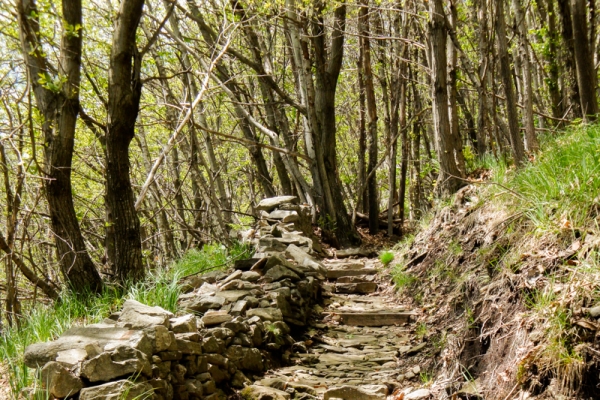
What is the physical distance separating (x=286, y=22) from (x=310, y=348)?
Result: 7038 millimetres

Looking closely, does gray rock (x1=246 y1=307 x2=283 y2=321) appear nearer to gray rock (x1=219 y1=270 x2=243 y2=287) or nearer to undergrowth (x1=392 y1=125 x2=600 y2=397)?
gray rock (x1=219 y1=270 x2=243 y2=287)

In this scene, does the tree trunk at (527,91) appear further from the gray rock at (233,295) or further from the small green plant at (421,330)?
the gray rock at (233,295)

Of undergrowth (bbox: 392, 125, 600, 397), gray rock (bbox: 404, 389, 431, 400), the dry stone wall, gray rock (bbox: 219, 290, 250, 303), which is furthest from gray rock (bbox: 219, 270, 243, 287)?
gray rock (bbox: 404, 389, 431, 400)

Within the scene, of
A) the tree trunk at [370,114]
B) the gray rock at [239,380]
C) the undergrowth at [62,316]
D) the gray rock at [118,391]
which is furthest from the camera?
the tree trunk at [370,114]

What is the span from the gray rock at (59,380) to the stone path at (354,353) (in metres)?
1.34

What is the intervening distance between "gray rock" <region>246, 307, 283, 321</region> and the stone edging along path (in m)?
0.01

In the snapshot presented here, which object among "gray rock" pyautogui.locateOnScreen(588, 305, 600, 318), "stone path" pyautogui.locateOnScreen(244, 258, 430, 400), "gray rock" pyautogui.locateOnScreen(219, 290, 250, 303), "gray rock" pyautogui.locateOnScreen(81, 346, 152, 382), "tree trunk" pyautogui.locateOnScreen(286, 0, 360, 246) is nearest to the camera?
"gray rock" pyautogui.locateOnScreen(588, 305, 600, 318)

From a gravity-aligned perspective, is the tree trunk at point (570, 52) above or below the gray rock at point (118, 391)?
above

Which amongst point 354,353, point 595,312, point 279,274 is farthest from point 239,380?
point 595,312

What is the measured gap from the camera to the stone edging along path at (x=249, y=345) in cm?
306

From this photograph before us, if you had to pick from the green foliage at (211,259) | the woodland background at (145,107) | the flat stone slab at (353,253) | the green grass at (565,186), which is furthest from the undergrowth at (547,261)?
the flat stone slab at (353,253)

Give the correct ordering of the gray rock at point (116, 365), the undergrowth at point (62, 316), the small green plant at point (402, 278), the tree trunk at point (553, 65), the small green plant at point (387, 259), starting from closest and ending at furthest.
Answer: the gray rock at point (116, 365) → the undergrowth at point (62, 316) → the small green plant at point (402, 278) → the small green plant at point (387, 259) → the tree trunk at point (553, 65)

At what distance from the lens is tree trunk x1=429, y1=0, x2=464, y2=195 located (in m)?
7.13

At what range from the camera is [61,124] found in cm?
545
